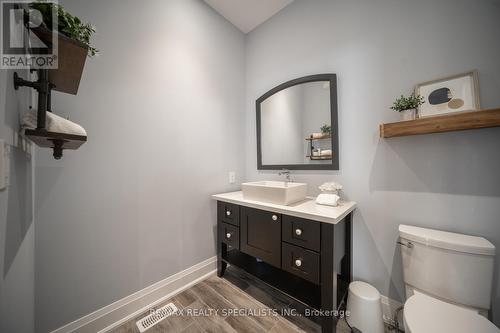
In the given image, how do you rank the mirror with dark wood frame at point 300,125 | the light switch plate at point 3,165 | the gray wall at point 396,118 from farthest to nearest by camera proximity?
1. the mirror with dark wood frame at point 300,125
2. the gray wall at point 396,118
3. the light switch plate at point 3,165

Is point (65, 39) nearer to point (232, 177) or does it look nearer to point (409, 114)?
point (232, 177)

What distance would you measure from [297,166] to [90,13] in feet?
6.40

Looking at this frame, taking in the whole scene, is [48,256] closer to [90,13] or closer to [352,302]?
[90,13]

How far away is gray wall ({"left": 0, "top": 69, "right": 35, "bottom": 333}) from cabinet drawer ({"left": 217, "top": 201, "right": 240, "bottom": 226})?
1.18 metres

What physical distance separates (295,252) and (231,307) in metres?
0.74

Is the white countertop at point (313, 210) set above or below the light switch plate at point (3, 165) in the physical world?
below

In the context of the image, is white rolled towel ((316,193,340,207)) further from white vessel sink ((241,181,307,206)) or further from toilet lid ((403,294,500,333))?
toilet lid ((403,294,500,333))

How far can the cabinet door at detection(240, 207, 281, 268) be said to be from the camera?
1324 mm

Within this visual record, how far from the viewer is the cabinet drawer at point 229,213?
1.59 metres

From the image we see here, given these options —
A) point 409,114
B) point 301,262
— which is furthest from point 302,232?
point 409,114

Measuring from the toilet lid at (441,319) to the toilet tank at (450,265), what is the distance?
3.8 inches

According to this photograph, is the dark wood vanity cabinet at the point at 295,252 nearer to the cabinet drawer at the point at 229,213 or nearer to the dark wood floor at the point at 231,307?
the cabinet drawer at the point at 229,213

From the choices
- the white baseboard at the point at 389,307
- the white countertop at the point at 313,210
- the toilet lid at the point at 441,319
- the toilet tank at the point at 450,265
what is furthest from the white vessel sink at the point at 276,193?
the white baseboard at the point at 389,307

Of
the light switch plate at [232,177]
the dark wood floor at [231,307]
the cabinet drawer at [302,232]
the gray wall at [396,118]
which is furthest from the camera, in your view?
the light switch plate at [232,177]
